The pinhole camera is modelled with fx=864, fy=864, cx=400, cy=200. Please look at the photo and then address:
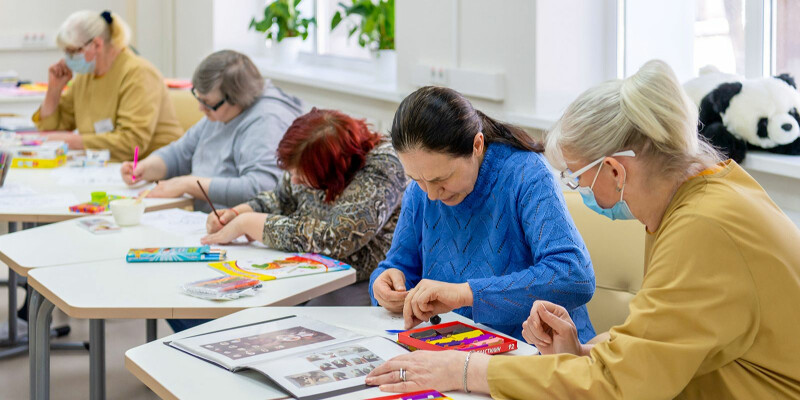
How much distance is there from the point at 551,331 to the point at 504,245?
13.9 inches

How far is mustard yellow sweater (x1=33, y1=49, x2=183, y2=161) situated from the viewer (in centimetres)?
407

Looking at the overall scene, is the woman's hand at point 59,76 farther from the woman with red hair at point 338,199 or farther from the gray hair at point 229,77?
the woman with red hair at point 338,199

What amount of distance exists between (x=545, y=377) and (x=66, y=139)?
3.31 m

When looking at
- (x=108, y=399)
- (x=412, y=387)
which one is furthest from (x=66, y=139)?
(x=412, y=387)

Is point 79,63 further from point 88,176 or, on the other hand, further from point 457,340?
point 457,340

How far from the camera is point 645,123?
4.43ft

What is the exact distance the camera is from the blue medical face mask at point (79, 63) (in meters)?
4.19

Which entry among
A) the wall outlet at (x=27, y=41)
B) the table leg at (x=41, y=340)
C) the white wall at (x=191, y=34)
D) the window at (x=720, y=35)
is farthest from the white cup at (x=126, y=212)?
the wall outlet at (x=27, y=41)

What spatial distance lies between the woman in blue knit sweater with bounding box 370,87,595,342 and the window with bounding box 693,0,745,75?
1.31 m

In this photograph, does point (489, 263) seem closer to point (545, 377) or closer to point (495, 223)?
point (495, 223)

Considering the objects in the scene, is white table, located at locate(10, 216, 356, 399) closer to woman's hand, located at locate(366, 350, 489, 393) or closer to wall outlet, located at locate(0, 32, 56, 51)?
woman's hand, located at locate(366, 350, 489, 393)

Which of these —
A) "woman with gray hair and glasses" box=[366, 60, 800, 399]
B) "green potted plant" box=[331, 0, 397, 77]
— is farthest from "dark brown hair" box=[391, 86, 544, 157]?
"green potted plant" box=[331, 0, 397, 77]

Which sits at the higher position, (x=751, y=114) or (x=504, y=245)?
(x=751, y=114)

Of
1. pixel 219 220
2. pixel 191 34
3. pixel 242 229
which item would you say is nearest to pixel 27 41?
pixel 191 34
